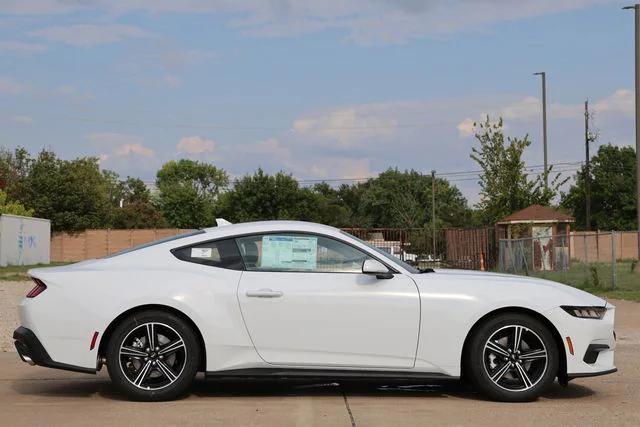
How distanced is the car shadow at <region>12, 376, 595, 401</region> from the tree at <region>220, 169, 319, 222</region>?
2443 inches

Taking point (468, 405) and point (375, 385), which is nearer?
point (468, 405)

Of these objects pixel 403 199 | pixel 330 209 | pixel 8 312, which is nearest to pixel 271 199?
pixel 330 209

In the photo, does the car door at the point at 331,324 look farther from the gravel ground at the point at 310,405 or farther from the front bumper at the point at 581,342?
the front bumper at the point at 581,342

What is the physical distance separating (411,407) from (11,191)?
67.3 meters

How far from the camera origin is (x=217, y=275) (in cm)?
695

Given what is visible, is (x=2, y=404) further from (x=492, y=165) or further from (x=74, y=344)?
(x=492, y=165)

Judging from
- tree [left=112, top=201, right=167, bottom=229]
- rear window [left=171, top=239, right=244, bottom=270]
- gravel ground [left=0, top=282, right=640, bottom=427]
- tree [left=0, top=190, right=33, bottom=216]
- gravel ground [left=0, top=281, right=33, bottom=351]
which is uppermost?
tree [left=112, top=201, right=167, bottom=229]

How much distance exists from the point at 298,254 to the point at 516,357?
187 cm

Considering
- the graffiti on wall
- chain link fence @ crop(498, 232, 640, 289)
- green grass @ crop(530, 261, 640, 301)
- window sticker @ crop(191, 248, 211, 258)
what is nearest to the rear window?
window sticker @ crop(191, 248, 211, 258)

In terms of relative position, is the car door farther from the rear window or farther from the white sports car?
the rear window

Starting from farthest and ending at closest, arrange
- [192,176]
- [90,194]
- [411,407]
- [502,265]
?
[192,176], [90,194], [502,265], [411,407]

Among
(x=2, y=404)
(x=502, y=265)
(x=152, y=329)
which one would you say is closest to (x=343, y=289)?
(x=152, y=329)

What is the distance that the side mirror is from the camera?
22.3 ft

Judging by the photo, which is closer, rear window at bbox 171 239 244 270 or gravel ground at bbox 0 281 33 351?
rear window at bbox 171 239 244 270
